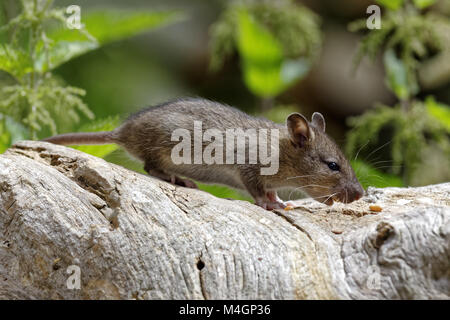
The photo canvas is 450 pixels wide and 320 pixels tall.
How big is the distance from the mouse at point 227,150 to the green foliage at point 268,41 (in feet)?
5.05

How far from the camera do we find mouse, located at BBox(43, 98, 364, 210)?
4.22 metres

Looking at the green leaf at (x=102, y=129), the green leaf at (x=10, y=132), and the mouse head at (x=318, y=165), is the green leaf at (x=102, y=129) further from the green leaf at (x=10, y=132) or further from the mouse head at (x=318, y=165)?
the mouse head at (x=318, y=165)

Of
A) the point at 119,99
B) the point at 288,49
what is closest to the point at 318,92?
the point at 288,49

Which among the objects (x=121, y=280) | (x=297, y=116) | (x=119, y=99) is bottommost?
(x=121, y=280)

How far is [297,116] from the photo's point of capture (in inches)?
165

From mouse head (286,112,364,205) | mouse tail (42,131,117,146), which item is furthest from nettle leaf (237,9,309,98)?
mouse tail (42,131,117,146)

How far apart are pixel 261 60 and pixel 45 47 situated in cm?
247

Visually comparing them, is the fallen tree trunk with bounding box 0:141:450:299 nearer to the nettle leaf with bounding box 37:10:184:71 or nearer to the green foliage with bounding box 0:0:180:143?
the green foliage with bounding box 0:0:180:143

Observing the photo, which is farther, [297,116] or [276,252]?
[297,116]

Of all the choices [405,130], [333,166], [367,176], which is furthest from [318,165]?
[405,130]

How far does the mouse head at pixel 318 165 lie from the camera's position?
13.6 ft

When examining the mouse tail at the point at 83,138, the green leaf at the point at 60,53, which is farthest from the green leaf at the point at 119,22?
the mouse tail at the point at 83,138
